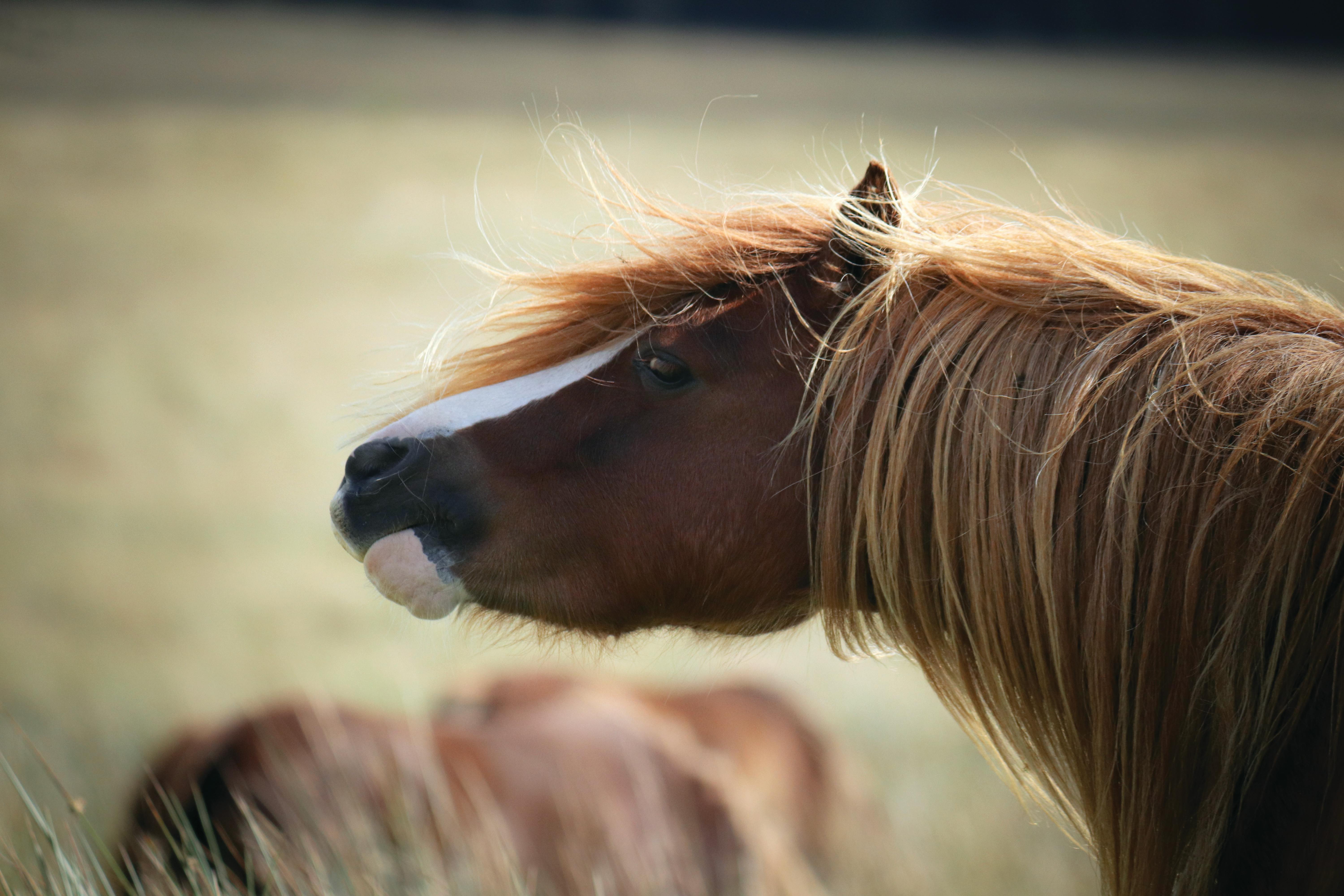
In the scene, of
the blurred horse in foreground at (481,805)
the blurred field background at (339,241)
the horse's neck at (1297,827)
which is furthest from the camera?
the blurred field background at (339,241)

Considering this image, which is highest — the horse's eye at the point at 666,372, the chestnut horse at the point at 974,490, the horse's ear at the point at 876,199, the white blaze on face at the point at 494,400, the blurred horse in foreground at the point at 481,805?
the horse's ear at the point at 876,199

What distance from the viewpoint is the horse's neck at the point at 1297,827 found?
3.06 ft

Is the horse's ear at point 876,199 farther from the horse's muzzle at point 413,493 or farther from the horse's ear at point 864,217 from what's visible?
the horse's muzzle at point 413,493

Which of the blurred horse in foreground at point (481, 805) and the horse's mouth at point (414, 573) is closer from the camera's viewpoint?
the horse's mouth at point (414, 573)

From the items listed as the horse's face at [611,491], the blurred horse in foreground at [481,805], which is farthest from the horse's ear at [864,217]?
the blurred horse in foreground at [481,805]

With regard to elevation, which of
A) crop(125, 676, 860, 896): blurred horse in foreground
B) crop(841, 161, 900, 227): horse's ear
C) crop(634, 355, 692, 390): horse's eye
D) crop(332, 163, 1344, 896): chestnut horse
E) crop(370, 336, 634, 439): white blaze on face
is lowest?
crop(125, 676, 860, 896): blurred horse in foreground

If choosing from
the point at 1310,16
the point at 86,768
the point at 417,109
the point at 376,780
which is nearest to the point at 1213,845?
the point at 376,780

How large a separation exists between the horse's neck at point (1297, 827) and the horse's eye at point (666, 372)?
885 mm

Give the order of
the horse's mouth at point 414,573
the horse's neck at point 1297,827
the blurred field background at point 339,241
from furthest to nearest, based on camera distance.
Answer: the blurred field background at point 339,241 → the horse's mouth at point 414,573 → the horse's neck at point 1297,827

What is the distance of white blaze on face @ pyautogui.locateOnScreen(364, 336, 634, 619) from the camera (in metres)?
1.19

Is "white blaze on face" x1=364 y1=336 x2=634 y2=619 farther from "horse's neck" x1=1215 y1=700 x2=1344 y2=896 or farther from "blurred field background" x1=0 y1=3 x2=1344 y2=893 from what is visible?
"horse's neck" x1=1215 y1=700 x2=1344 y2=896

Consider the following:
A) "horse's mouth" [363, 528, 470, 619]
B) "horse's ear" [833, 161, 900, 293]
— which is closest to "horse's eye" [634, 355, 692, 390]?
"horse's ear" [833, 161, 900, 293]

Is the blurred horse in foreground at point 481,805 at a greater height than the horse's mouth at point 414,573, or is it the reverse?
the horse's mouth at point 414,573

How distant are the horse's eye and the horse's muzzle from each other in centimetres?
29
